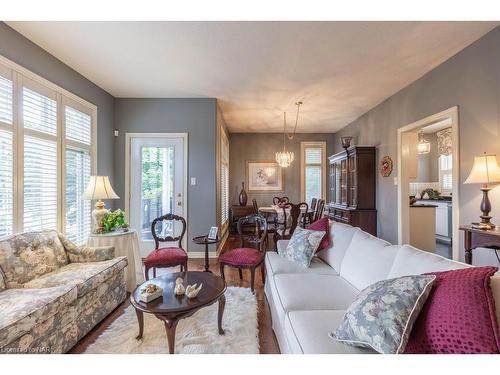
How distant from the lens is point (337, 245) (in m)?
2.32

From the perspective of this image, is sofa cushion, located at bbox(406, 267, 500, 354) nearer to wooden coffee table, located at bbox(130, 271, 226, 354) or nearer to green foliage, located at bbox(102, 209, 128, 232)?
wooden coffee table, located at bbox(130, 271, 226, 354)

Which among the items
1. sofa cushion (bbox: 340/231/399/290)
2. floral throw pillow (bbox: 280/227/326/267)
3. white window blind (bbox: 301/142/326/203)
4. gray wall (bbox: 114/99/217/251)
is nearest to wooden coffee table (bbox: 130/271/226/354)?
floral throw pillow (bbox: 280/227/326/267)

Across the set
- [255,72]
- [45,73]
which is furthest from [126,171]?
[255,72]

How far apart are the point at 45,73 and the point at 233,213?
14.8 feet

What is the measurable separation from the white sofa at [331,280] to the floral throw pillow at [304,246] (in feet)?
0.22

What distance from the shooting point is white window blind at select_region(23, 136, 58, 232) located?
2.50 meters

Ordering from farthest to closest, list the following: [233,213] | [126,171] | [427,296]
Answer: [233,213], [126,171], [427,296]

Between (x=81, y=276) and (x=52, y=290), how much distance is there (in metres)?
0.29

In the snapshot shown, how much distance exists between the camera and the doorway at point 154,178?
14.0ft

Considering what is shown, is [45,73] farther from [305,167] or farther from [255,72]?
[305,167]

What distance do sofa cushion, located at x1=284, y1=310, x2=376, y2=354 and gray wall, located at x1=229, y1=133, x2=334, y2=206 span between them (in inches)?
218

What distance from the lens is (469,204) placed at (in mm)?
2633

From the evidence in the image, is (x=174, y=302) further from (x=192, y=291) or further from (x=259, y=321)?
(x=259, y=321)

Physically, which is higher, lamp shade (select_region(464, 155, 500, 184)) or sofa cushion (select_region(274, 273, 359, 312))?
lamp shade (select_region(464, 155, 500, 184))
